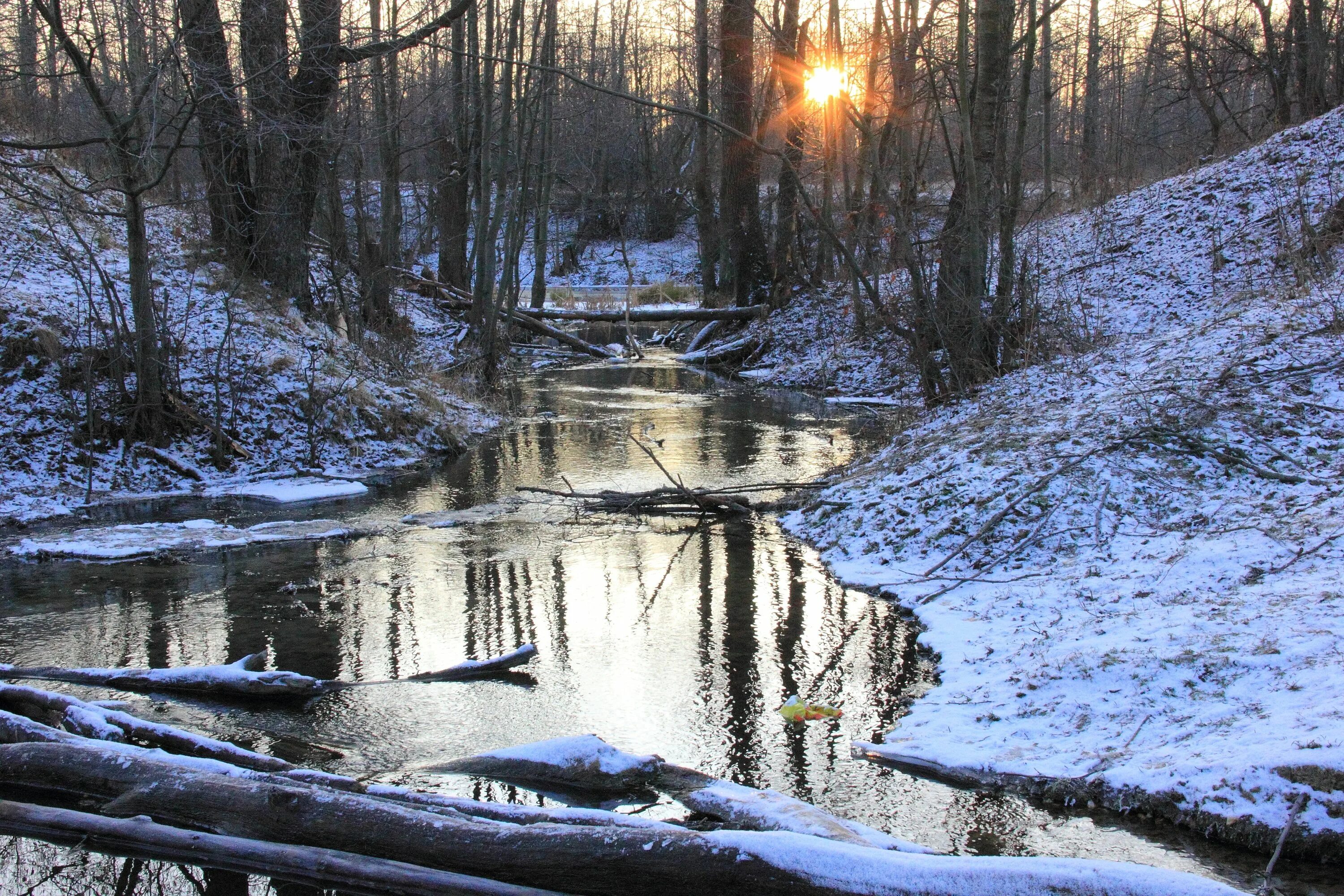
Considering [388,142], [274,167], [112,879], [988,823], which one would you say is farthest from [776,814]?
[388,142]

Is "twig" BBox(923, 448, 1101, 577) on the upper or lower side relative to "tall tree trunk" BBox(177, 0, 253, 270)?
lower

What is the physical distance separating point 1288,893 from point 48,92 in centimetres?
1734

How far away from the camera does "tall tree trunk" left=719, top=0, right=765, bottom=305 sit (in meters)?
23.1

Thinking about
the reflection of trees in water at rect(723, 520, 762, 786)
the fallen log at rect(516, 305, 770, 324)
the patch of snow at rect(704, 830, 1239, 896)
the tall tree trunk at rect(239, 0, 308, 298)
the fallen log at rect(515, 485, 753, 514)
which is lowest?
the reflection of trees in water at rect(723, 520, 762, 786)

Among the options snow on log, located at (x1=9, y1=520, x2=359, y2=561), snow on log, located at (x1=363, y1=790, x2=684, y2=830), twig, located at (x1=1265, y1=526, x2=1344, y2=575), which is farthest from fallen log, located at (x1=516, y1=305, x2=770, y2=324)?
snow on log, located at (x1=363, y1=790, x2=684, y2=830)

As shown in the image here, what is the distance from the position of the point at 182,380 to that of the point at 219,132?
11.9 feet

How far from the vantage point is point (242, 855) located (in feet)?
12.5

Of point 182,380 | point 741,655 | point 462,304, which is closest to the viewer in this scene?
point 741,655

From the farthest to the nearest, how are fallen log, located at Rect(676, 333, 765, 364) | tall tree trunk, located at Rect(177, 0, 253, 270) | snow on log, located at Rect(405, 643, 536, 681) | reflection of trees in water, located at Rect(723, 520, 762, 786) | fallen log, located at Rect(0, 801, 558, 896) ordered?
fallen log, located at Rect(676, 333, 765, 364)
tall tree trunk, located at Rect(177, 0, 253, 270)
snow on log, located at Rect(405, 643, 536, 681)
reflection of trees in water, located at Rect(723, 520, 762, 786)
fallen log, located at Rect(0, 801, 558, 896)

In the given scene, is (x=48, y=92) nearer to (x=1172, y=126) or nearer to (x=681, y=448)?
(x=681, y=448)

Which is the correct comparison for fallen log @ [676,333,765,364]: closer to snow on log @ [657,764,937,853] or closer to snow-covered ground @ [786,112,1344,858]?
snow-covered ground @ [786,112,1344,858]

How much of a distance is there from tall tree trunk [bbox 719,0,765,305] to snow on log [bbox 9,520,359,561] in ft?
50.2

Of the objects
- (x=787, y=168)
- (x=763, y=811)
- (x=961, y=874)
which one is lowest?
(x=763, y=811)

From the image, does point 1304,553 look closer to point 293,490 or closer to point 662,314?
point 293,490
